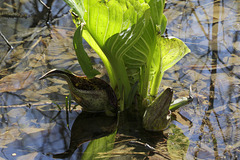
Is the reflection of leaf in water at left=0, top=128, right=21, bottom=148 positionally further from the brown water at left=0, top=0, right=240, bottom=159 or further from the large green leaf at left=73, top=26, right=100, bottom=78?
the large green leaf at left=73, top=26, right=100, bottom=78

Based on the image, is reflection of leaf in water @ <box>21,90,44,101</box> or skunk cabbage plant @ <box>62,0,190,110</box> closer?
skunk cabbage plant @ <box>62,0,190,110</box>

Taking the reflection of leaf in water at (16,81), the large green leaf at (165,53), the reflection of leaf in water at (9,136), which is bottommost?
the reflection of leaf in water at (9,136)

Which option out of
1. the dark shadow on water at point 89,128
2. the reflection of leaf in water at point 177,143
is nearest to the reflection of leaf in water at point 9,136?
the dark shadow on water at point 89,128

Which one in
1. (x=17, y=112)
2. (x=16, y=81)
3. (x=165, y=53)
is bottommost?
(x=17, y=112)

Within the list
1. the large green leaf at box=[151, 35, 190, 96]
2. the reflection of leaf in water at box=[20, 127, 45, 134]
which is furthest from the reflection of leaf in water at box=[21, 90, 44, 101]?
the large green leaf at box=[151, 35, 190, 96]

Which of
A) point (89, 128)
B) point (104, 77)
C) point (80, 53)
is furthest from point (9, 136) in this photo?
point (104, 77)

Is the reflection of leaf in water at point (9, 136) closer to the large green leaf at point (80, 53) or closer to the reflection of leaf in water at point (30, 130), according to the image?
the reflection of leaf in water at point (30, 130)

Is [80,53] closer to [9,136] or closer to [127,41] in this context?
[127,41]
